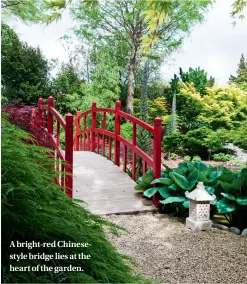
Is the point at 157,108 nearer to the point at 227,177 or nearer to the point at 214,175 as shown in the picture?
the point at 214,175

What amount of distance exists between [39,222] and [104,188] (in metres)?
3.39

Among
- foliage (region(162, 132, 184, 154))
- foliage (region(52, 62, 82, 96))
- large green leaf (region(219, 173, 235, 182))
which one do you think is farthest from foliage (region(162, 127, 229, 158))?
large green leaf (region(219, 173, 235, 182))

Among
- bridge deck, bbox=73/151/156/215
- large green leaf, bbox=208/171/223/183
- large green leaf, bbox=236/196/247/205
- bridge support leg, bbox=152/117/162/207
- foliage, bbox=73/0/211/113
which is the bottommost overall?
bridge deck, bbox=73/151/156/215

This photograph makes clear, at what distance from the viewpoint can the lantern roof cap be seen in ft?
11.2

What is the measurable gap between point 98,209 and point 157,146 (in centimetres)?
88

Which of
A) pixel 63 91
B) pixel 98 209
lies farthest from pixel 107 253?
pixel 63 91

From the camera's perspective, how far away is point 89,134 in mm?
6613

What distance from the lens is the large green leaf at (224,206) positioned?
11.4 feet

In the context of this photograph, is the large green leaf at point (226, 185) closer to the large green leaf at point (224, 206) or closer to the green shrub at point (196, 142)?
the large green leaf at point (224, 206)

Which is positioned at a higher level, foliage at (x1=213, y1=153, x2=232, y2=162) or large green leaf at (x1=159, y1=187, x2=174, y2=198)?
large green leaf at (x1=159, y1=187, x2=174, y2=198)

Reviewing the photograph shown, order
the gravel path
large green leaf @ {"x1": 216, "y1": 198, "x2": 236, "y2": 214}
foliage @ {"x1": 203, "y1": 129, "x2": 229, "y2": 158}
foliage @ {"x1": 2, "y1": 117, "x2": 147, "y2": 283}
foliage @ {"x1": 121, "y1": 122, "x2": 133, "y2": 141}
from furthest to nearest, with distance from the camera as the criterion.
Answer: foliage @ {"x1": 203, "y1": 129, "x2": 229, "y2": 158}, foliage @ {"x1": 121, "y1": 122, "x2": 133, "y2": 141}, large green leaf @ {"x1": 216, "y1": 198, "x2": 236, "y2": 214}, the gravel path, foliage @ {"x1": 2, "y1": 117, "x2": 147, "y2": 283}

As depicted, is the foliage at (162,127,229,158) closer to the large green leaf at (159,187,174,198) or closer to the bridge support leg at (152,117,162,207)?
the bridge support leg at (152,117,162,207)

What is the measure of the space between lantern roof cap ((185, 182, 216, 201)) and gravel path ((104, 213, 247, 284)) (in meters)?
0.28

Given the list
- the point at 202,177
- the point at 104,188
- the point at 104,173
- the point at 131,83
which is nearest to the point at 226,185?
the point at 202,177
